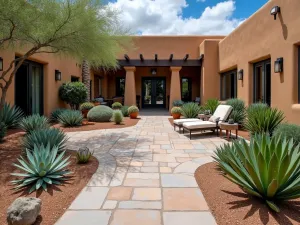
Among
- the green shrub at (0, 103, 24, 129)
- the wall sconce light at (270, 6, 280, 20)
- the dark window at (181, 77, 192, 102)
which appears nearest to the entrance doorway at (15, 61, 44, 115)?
the green shrub at (0, 103, 24, 129)

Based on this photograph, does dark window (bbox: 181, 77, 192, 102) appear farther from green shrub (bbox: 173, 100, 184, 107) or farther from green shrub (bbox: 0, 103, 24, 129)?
green shrub (bbox: 0, 103, 24, 129)

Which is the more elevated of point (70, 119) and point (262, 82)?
point (262, 82)

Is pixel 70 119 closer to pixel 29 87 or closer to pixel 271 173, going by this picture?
pixel 29 87

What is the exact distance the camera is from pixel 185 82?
863 inches

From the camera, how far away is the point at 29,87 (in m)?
10.6

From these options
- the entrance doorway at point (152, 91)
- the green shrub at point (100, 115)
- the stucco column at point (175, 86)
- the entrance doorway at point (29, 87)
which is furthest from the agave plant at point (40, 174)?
the entrance doorway at point (152, 91)

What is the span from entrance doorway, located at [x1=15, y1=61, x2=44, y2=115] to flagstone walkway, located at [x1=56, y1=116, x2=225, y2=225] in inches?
180

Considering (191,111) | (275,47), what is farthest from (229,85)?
(275,47)

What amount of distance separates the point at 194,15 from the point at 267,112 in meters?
11.8

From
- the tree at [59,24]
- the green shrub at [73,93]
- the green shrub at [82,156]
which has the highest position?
the tree at [59,24]

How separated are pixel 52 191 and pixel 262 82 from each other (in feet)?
29.5

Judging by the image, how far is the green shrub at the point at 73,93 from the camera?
1284 cm

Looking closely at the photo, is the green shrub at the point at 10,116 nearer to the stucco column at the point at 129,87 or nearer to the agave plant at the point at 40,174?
the agave plant at the point at 40,174

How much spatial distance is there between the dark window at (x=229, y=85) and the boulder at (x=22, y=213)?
11.9m
